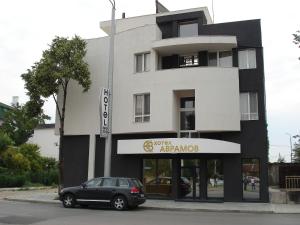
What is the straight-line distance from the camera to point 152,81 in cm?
2891

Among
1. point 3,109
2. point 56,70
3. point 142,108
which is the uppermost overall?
point 3,109

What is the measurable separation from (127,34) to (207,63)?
580 centimetres

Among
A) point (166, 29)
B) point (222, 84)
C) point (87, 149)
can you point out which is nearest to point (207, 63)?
point (222, 84)

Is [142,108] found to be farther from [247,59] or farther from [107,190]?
[107,190]

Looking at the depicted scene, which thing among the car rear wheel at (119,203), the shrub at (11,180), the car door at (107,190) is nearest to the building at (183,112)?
the car door at (107,190)

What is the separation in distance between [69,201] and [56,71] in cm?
892

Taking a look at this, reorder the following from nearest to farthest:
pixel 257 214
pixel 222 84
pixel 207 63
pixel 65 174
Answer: pixel 257 214 → pixel 222 84 → pixel 207 63 → pixel 65 174

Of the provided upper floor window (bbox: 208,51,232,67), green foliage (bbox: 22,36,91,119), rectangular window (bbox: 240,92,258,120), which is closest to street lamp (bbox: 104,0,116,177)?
green foliage (bbox: 22,36,91,119)

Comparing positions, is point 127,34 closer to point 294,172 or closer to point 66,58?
point 66,58

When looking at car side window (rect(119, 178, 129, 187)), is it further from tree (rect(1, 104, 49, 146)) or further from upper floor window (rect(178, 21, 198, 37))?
tree (rect(1, 104, 49, 146))

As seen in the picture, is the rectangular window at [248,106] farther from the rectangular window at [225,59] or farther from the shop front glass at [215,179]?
the shop front glass at [215,179]

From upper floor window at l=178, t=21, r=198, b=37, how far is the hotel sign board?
866 cm

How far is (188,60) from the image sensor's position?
99.8 ft

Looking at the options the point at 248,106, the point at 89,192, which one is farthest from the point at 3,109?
the point at 89,192
